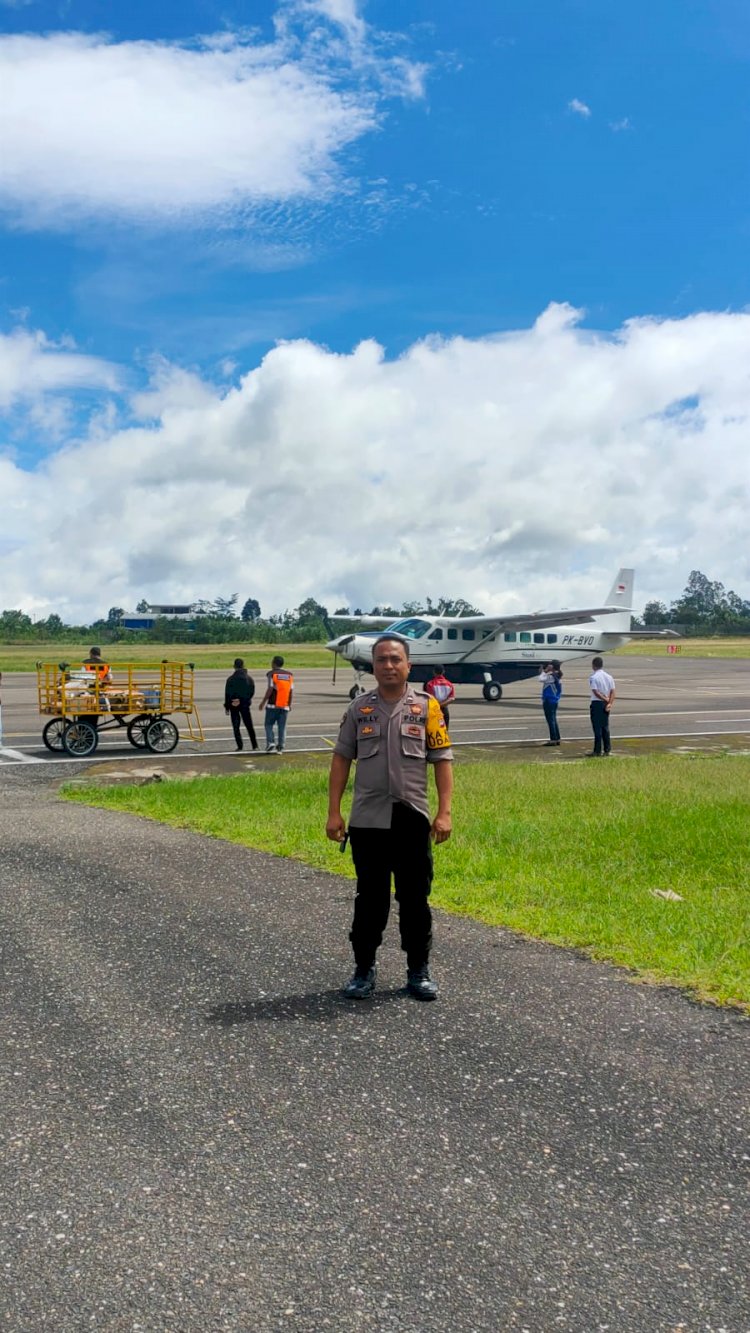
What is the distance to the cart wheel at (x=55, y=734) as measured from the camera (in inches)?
752

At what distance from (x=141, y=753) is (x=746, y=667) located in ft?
177

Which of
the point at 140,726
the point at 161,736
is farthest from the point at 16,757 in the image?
the point at 161,736

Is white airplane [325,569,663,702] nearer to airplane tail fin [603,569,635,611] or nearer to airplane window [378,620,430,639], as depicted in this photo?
airplane window [378,620,430,639]

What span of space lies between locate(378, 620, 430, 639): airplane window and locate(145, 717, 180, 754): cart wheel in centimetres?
1613

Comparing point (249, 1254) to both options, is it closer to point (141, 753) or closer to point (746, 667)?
point (141, 753)

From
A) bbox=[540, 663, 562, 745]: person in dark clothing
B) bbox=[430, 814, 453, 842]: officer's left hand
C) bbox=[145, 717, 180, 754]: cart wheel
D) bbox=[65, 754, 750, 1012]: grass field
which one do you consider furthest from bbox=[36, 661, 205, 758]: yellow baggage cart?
bbox=[430, 814, 453, 842]: officer's left hand

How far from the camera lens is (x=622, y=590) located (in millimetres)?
49094

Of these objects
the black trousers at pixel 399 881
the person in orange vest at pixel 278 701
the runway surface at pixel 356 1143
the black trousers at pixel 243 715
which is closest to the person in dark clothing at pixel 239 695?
the black trousers at pixel 243 715

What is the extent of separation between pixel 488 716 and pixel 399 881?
76.1ft

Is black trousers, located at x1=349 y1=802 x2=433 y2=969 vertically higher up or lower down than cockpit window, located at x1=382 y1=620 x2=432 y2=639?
lower down

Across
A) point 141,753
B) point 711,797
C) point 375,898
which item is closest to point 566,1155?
point 375,898

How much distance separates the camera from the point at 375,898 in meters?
6.04

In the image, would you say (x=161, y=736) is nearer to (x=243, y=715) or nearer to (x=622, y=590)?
(x=243, y=715)

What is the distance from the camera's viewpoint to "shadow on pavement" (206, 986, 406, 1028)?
18.6 feet
